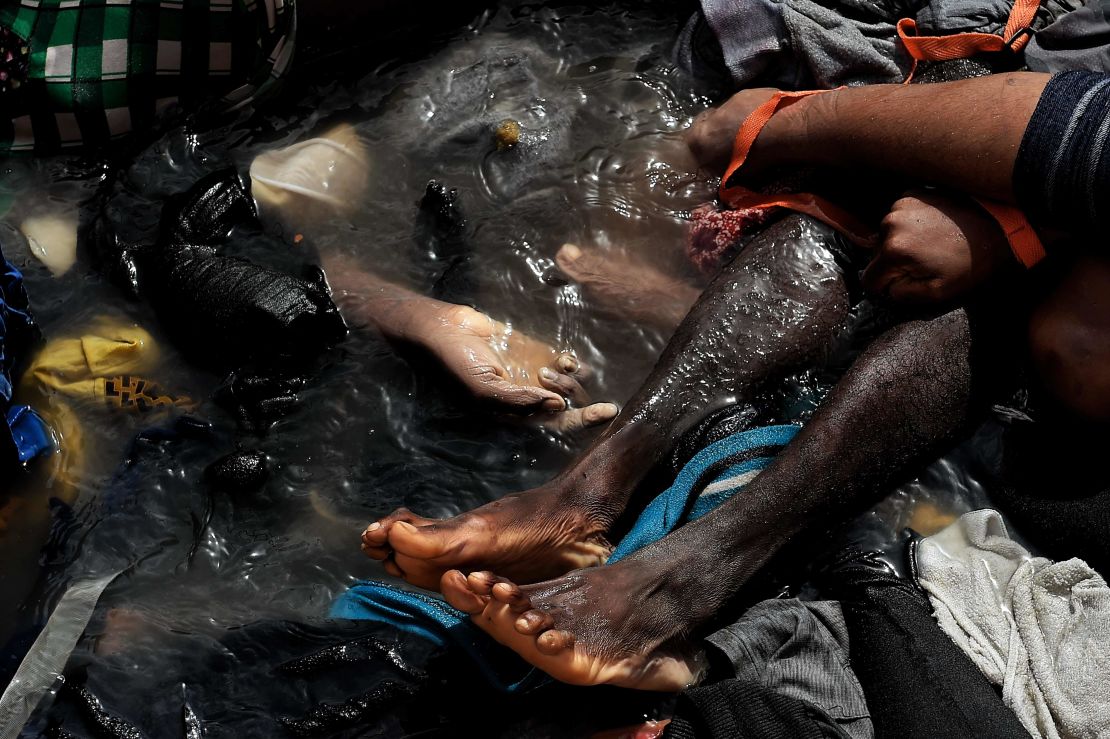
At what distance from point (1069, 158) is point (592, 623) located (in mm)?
1590

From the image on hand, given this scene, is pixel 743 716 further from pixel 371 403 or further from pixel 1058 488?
pixel 371 403

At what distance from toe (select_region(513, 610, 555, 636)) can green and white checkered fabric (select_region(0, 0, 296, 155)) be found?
2.49 metres

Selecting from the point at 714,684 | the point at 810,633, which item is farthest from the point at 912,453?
the point at 714,684

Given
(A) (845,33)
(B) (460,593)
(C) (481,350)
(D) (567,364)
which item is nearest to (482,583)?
(B) (460,593)

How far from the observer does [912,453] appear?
2.46 meters

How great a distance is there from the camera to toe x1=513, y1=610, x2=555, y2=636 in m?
1.94

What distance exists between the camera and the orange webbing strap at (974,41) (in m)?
3.11

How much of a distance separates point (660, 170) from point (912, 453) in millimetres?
1395

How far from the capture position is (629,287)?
3074mm

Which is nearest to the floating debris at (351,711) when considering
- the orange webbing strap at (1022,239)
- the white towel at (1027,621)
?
the white towel at (1027,621)

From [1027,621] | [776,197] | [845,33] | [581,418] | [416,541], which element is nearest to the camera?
[416,541]

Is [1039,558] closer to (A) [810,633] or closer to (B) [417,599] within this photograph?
(A) [810,633]

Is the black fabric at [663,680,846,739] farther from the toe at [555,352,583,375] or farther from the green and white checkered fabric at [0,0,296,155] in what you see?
the green and white checkered fabric at [0,0,296,155]

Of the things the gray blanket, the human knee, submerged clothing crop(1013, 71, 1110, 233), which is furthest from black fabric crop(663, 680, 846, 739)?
the gray blanket
